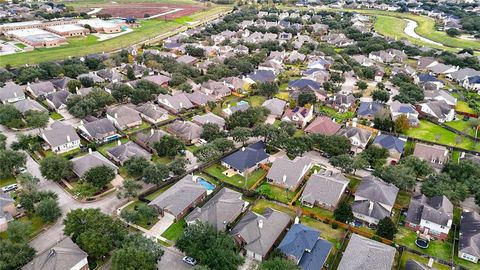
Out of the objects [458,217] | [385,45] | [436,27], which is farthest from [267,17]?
[458,217]

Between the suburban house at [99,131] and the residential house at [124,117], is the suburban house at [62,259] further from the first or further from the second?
the residential house at [124,117]

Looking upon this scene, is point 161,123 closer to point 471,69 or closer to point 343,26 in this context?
point 471,69

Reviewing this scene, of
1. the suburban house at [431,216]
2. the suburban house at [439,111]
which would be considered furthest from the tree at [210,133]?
the suburban house at [439,111]

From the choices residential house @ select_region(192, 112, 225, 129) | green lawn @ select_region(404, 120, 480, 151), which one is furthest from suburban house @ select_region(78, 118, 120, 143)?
green lawn @ select_region(404, 120, 480, 151)

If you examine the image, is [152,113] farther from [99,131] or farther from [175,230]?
[175,230]

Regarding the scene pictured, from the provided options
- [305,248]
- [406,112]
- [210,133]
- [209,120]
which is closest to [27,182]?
[210,133]

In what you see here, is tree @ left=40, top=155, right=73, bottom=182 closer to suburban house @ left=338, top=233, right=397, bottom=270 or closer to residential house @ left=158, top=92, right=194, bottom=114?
residential house @ left=158, top=92, right=194, bottom=114
